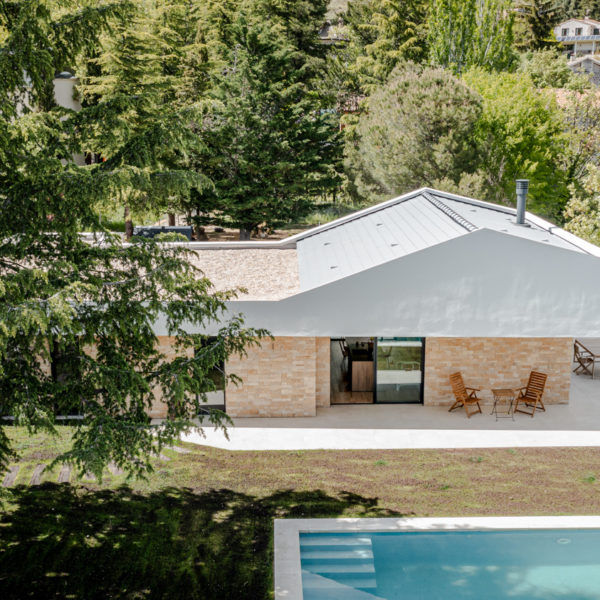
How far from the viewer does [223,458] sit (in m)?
15.4

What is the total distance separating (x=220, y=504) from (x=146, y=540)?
169 centimetres

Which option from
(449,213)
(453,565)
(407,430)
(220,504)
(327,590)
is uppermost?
(449,213)

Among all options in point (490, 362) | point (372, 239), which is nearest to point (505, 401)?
point (490, 362)

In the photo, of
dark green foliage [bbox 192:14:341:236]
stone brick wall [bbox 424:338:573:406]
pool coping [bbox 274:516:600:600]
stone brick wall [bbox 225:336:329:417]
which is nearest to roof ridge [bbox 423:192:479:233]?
stone brick wall [bbox 424:338:573:406]

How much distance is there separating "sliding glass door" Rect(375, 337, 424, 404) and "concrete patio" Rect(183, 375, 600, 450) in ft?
1.05

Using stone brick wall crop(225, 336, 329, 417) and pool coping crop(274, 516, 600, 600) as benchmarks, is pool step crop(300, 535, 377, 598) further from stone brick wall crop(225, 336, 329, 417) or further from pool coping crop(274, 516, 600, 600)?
stone brick wall crop(225, 336, 329, 417)

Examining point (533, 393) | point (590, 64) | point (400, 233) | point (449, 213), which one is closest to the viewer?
point (533, 393)

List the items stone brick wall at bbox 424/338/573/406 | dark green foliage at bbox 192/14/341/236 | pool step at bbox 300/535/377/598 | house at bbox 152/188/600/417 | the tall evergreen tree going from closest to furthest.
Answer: the tall evergreen tree → pool step at bbox 300/535/377/598 → house at bbox 152/188/600/417 → stone brick wall at bbox 424/338/573/406 → dark green foliage at bbox 192/14/341/236

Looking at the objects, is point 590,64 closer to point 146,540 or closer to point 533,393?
point 533,393

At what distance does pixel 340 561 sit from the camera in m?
11.9

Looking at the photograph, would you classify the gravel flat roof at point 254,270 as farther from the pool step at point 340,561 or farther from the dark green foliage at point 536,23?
the dark green foliage at point 536,23

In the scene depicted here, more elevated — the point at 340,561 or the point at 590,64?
the point at 590,64

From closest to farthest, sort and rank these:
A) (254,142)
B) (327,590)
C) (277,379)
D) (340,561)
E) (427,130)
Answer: (327,590)
(340,561)
(277,379)
(427,130)
(254,142)

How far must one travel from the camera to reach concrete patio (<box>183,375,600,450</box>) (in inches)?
638
